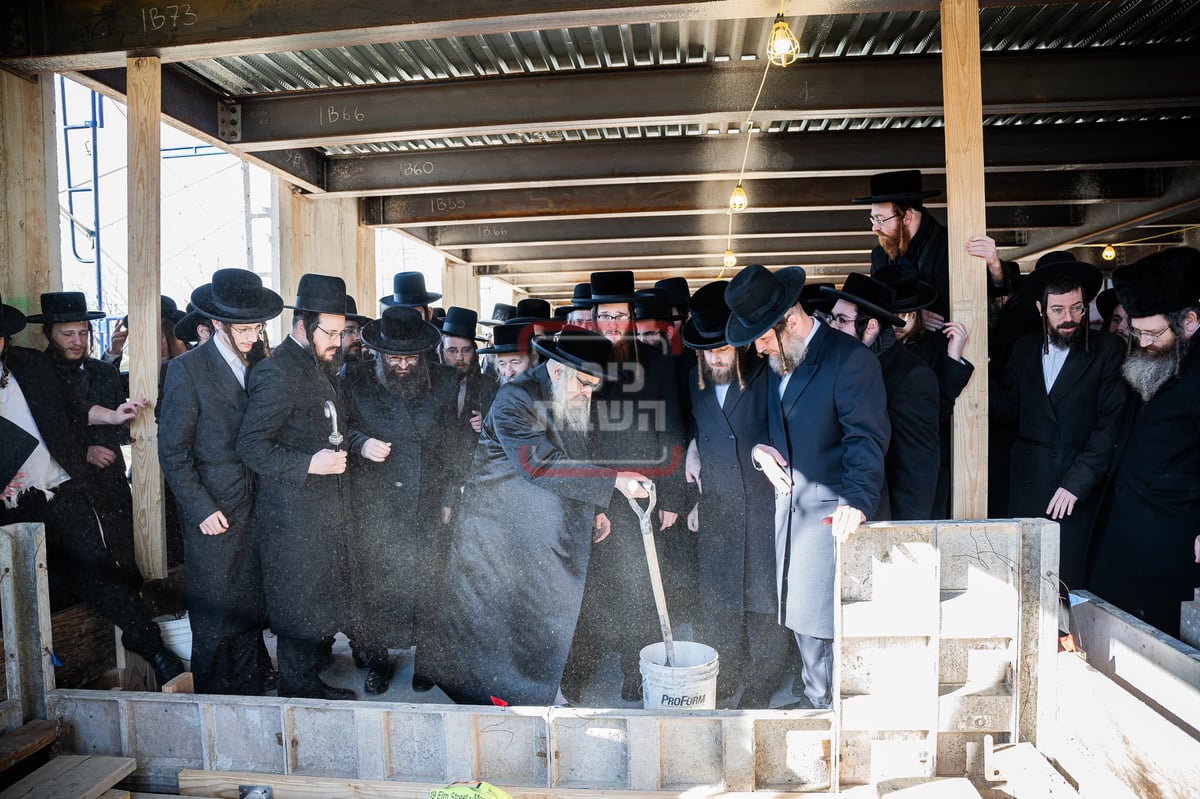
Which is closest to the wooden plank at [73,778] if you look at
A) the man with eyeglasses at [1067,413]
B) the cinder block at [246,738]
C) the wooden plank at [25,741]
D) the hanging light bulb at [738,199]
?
the wooden plank at [25,741]

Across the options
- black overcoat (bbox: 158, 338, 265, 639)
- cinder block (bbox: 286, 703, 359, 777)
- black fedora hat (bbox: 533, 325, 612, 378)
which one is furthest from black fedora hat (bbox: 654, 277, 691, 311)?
cinder block (bbox: 286, 703, 359, 777)

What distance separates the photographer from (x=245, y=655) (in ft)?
13.3

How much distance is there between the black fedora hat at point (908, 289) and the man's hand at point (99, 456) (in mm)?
4355

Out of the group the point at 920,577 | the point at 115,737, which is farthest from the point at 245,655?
the point at 920,577

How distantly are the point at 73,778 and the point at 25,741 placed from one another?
33cm

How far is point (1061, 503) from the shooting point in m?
3.79

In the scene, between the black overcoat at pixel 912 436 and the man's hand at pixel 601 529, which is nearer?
the black overcoat at pixel 912 436

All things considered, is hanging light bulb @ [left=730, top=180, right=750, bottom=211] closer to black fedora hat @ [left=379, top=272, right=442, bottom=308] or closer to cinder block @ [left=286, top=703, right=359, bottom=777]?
black fedora hat @ [left=379, top=272, right=442, bottom=308]

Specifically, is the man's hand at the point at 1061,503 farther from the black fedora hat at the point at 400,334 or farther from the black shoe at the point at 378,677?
the black shoe at the point at 378,677

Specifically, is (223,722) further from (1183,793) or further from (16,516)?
(1183,793)

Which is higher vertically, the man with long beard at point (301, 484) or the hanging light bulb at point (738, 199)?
the hanging light bulb at point (738, 199)

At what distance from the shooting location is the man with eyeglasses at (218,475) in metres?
3.78

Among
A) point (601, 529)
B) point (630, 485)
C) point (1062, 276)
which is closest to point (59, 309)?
point (601, 529)

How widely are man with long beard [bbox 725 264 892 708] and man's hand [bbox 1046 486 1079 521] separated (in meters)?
1.14
